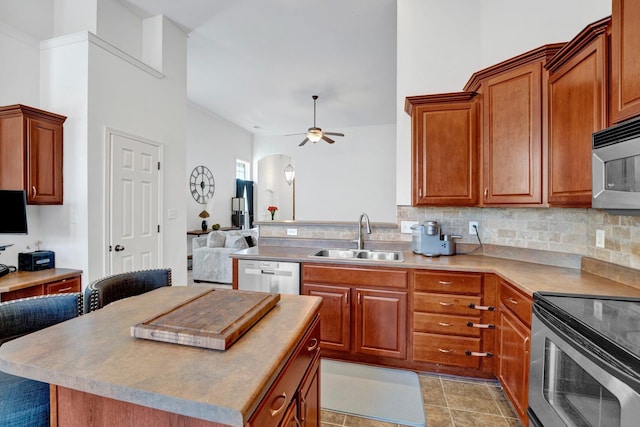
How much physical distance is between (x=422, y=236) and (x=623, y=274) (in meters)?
1.29

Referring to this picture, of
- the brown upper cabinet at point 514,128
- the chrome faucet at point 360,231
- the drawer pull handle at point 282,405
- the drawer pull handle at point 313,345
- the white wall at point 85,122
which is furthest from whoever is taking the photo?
the chrome faucet at point 360,231

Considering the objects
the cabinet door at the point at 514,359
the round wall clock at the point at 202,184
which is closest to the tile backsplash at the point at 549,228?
the cabinet door at the point at 514,359

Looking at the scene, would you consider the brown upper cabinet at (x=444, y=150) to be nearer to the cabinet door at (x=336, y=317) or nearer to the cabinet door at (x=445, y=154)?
the cabinet door at (x=445, y=154)

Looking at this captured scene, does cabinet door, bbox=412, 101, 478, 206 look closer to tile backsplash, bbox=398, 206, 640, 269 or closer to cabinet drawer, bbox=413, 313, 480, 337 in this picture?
tile backsplash, bbox=398, 206, 640, 269

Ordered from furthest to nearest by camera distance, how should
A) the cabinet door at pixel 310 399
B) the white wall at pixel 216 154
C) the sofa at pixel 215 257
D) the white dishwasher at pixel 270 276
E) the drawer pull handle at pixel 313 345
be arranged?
the white wall at pixel 216 154
the sofa at pixel 215 257
the white dishwasher at pixel 270 276
the drawer pull handle at pixel 313 345
the cabinet door at pixel 310 399

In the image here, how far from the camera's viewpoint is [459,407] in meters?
2.04

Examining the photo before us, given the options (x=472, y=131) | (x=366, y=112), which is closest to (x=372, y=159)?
(x=366, y=112)

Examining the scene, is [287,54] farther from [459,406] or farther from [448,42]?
[459,406]

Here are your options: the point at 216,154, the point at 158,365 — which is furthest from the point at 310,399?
the point at 216,154

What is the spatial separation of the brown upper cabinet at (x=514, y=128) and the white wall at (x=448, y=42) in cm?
52

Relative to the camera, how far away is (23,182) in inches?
100

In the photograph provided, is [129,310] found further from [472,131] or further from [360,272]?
[472,131]

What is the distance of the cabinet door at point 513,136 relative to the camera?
82.7 inches

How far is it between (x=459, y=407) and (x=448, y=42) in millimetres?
3104
